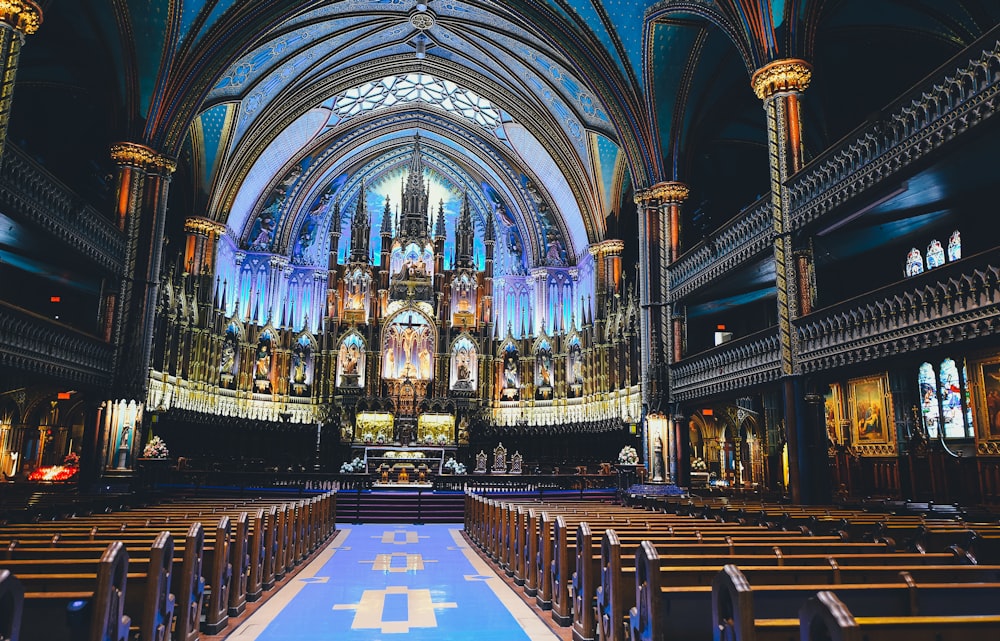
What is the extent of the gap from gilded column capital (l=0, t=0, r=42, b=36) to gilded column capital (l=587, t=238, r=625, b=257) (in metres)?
20.4

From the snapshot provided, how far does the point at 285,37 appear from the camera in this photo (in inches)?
965

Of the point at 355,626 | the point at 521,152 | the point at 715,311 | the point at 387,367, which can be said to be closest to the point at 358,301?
the point at 387,367

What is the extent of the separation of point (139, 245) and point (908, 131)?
19238 millimetres

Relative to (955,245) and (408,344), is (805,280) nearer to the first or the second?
(955,245)

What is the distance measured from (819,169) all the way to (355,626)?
13059mm

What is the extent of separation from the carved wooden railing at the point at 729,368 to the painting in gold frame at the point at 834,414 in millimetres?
4712

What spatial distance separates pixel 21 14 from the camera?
12.9 m

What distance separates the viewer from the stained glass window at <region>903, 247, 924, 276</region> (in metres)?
18.0

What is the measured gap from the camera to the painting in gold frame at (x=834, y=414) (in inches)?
826

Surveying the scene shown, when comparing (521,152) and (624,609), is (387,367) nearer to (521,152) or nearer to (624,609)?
(521,152)

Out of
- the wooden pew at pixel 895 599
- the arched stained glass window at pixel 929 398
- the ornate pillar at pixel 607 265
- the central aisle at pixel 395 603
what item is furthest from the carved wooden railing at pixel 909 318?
the ornate pillar at pixel 607 265

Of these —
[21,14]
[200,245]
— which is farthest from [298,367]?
[21,14]

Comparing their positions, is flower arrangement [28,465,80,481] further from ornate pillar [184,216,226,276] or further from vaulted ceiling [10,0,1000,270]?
vaulted ceiling [10,0,1000,270]

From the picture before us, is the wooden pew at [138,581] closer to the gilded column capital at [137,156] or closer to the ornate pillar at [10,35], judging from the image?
the ornate pillar at [10,35]
